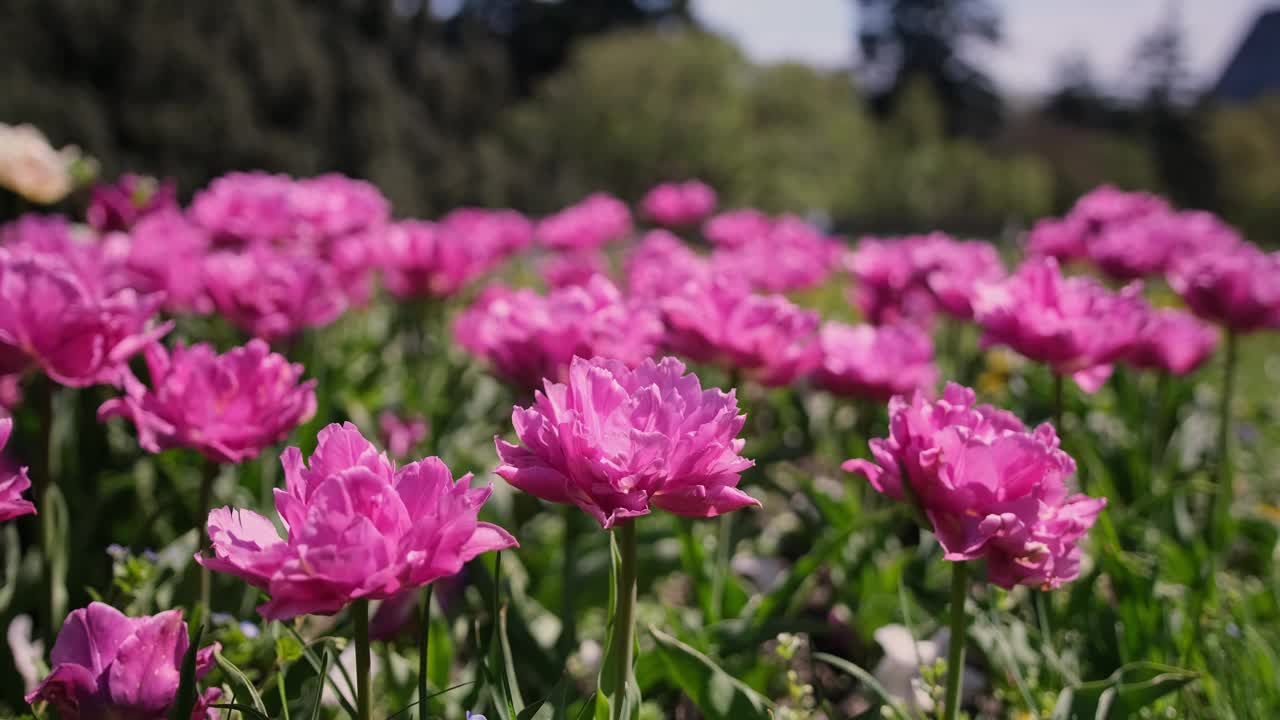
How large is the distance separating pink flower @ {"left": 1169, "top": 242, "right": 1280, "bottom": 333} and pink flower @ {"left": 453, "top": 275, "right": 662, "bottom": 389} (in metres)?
1.38

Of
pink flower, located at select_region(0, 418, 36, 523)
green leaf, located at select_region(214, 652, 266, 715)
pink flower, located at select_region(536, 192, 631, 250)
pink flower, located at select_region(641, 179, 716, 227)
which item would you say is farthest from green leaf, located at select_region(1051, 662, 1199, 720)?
pink flower, located at select_region(641, 179, 716, 227)

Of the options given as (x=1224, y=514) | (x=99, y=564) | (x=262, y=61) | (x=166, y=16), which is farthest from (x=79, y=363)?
(x=262, y=61)

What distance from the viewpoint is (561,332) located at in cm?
177

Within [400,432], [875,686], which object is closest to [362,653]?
[875,686]

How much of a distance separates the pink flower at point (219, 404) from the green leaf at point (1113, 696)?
3.65 ft

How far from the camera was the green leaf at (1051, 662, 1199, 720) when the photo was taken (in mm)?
1326

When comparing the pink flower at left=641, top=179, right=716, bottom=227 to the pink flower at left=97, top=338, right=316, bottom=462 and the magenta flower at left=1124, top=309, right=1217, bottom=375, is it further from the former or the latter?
the pink flower at left=97, top=338, right=316, bottom=462

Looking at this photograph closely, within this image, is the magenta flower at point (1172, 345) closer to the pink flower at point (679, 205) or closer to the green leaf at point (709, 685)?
the green leaf at point (709, 685)

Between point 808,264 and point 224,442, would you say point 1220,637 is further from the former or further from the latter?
point 808,264

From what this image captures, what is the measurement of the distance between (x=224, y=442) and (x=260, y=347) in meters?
0.14

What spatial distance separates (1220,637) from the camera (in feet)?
5.69

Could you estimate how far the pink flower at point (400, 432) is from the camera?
Answer: 2.45 m

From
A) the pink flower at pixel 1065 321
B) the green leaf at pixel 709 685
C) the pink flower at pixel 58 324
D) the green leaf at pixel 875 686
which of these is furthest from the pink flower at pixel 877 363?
the pink flower at pixel 58 324

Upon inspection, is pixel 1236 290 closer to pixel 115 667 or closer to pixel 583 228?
pixel 115 667
